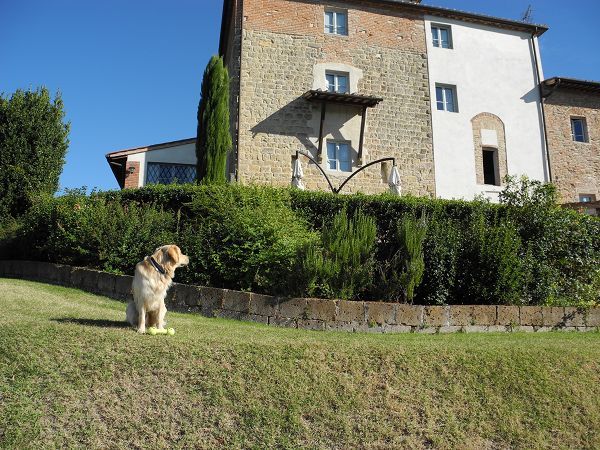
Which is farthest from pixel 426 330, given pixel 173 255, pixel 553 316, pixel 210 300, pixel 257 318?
pixel 173 255

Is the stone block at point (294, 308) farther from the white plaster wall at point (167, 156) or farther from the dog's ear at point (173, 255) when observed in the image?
the white plaster wall at point (167, 156)

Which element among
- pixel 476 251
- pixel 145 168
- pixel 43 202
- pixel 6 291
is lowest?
pixel 6 291

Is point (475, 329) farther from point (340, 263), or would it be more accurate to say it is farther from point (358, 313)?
point (340, 263)

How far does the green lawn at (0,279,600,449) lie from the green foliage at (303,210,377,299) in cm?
203

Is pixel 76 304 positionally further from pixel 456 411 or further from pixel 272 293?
pixel 456 411

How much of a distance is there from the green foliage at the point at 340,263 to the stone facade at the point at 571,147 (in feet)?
56.5

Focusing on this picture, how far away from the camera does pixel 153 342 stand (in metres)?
5.53

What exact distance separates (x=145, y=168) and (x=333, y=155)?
8038mm

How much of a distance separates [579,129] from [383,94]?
402 inches

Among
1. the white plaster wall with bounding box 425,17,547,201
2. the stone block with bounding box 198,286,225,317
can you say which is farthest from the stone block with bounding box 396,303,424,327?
the white plaster wall with bounding box 425,17,547,201

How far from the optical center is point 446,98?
22359 mm

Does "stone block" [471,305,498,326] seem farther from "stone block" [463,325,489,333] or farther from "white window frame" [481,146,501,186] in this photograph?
"white window frame" [481,146,501,186]

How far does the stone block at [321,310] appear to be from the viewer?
8.05m

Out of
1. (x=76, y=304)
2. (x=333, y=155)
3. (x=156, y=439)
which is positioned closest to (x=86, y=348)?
(x=156, y=439)
